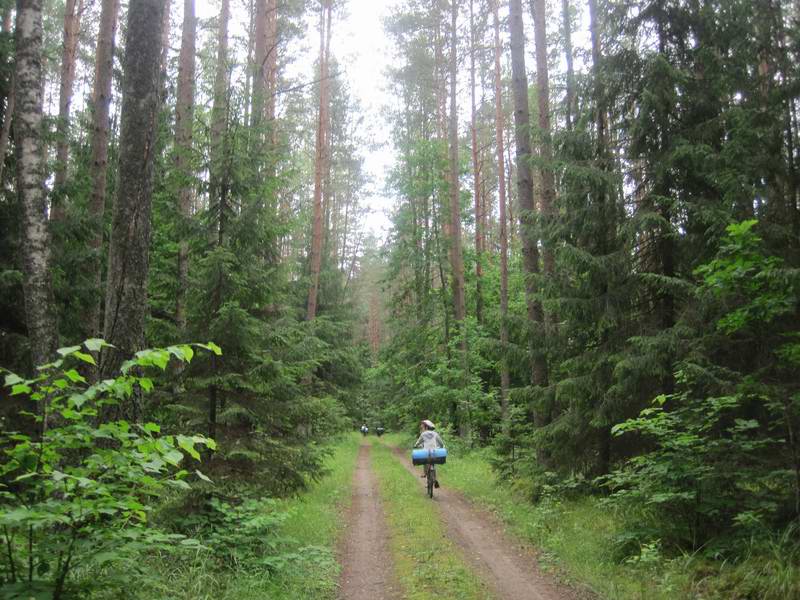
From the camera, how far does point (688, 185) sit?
8.65 metres

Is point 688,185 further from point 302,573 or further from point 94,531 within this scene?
point 94,531

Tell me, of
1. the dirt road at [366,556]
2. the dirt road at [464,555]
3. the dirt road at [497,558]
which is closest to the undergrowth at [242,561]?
the dirt road at [366,556]

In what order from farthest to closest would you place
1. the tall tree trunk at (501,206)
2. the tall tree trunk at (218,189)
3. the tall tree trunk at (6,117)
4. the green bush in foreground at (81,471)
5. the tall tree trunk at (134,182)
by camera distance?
the tall tree trunk at (501,206) < the tall tree trunk at (6,117) < the tall tree trunk at (218,189) < the tall tree trunk at (134,182) < the green bush in foreground at (81,471)

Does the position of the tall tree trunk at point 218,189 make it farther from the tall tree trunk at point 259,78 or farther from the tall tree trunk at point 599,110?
the tall tree trunk at point 599,110

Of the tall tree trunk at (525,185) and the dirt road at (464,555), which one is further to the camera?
the tall tree trunk at (525,185)

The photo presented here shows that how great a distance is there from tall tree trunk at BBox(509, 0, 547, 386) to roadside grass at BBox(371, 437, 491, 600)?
147 inches

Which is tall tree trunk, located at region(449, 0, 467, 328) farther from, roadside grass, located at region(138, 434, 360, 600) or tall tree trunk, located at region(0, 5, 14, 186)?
tall tree trunk, located at region(0, 5, 14, 186)

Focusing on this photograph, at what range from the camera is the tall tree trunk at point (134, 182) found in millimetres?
5586

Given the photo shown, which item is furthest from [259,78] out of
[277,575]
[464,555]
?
[464,555]

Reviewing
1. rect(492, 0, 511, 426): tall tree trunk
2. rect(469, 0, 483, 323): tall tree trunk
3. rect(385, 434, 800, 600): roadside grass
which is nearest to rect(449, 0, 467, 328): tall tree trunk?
rect(469, 0, 483, 323): tall tree trunk

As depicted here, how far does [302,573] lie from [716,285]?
5660mm

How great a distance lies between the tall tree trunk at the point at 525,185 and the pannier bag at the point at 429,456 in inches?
124

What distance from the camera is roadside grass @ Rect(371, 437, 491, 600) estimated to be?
629 centimetres

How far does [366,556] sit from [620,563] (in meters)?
3.47
